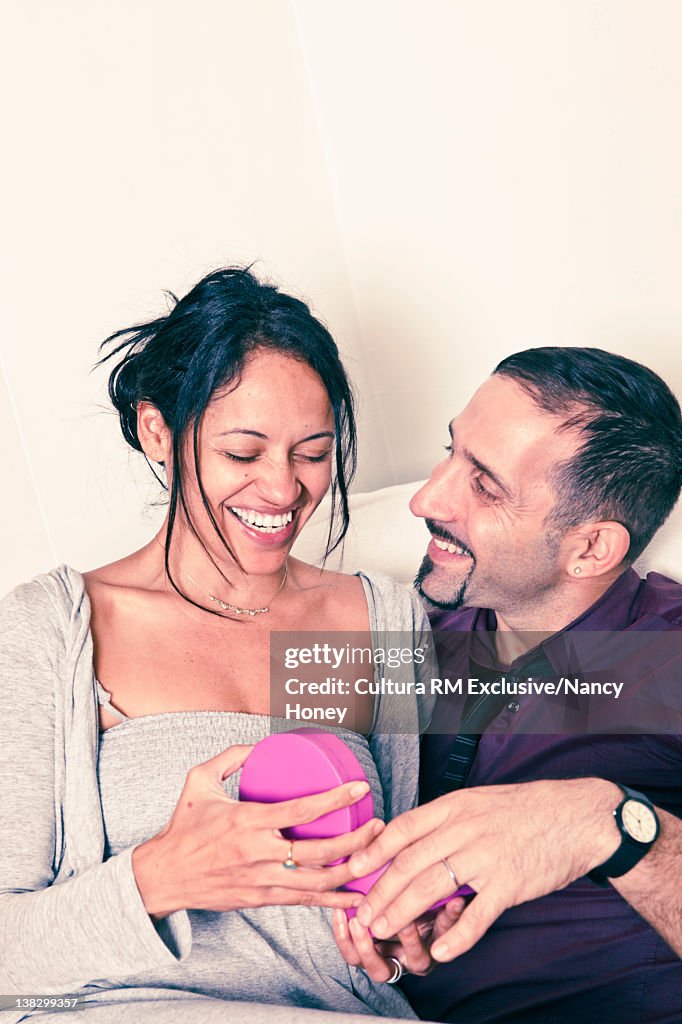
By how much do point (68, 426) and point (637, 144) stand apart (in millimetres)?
1026

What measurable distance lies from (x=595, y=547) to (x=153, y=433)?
607 millimetres

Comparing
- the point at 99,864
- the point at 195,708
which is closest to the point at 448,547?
the point at 195,708

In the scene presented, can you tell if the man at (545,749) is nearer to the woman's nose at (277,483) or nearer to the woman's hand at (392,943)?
the woman's hand at (392,943)

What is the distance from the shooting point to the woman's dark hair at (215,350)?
1350 mm

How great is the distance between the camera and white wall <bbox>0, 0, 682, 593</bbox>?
1.72m

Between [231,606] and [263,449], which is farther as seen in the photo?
[231,606]

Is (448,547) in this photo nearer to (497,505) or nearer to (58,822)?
(497,505)

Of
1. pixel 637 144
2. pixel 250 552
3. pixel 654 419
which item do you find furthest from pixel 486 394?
pixel 637 144

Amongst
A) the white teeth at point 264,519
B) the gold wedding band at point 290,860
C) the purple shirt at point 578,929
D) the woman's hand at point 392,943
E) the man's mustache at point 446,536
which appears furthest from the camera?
the man's mustache at point 446,536

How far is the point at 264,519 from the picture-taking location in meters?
1.38

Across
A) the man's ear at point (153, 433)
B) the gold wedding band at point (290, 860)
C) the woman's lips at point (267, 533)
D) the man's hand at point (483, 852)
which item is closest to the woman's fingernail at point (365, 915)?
the man's hand at point (483, 852)

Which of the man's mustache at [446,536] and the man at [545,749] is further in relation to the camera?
the man's mustache at [446,536]

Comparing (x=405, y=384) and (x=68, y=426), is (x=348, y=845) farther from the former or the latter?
(x=405, y=384)

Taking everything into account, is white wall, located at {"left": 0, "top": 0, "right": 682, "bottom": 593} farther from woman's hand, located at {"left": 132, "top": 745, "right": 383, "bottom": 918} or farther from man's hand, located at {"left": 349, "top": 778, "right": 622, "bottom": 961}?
woman's hand, located at {"left": 132, "top": 745, "right": 383, "bottom": 918}
